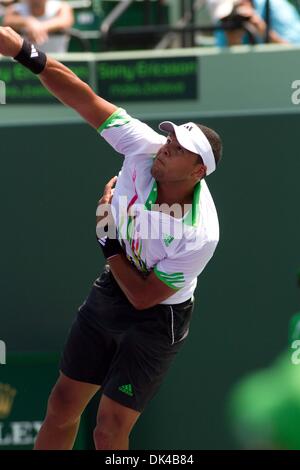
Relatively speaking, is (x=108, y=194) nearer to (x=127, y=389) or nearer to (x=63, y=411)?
(x=127, y=389)

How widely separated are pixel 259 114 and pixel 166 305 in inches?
68.8

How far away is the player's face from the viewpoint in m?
4.66

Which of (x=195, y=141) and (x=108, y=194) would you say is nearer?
(x=195, y=141)

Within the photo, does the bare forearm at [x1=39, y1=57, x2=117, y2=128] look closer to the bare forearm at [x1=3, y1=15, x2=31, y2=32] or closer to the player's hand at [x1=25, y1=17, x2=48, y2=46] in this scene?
the player's hand at [x1=25, y1=17, x2=48, y2=46]

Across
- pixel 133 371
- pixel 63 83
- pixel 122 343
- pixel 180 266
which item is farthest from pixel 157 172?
pixel 133 371

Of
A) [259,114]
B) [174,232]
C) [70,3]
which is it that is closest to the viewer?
[174,232]

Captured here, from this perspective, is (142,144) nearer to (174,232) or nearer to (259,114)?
(174,232)

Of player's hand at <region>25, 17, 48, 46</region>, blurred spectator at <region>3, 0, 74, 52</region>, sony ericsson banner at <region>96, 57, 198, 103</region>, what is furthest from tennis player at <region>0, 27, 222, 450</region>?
blurred spectator at <region>3, 0, 74, 52</region>

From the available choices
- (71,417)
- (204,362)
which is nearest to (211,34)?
(204,362)

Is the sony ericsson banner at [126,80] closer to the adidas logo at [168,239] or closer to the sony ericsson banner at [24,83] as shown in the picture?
the sony ericsson banner at [24,83]

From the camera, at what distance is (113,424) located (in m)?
4.84

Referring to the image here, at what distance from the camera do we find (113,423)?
484cm

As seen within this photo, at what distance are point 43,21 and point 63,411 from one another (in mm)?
3068

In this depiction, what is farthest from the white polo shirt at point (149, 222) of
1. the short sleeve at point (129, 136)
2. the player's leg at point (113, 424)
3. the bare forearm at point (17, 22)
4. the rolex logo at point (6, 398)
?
the bare forearm at point (17, 22)
